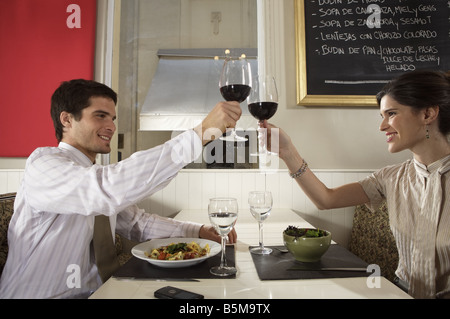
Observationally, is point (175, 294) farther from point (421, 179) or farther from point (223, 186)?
point (223, 186)

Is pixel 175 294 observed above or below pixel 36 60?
below

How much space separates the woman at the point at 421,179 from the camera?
3.51 feet

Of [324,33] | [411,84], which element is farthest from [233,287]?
[324,33]

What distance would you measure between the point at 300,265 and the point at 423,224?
531 mm

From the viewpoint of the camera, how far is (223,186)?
2.20 metres

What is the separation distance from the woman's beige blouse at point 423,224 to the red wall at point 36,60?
201 cm

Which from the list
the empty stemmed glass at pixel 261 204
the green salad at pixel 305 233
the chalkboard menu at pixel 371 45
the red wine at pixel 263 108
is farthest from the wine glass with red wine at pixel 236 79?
→ the chalkboard menu at pixel 371 45

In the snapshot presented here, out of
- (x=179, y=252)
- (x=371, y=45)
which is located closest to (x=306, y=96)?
(x=371, y=45)

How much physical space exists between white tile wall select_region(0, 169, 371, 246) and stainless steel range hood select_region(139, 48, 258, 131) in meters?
0.49

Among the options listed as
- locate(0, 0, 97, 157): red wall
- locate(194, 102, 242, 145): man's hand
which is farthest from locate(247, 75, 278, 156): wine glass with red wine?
locate(0, 0, 97, 157): red wall

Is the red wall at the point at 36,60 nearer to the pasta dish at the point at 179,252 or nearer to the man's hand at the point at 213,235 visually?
the man's hand at the point at 213,235

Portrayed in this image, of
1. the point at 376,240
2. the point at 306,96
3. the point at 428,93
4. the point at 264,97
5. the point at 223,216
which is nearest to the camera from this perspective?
the point at 223,216

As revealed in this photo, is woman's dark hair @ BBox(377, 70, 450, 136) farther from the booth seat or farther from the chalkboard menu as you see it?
the chalkboard menu
